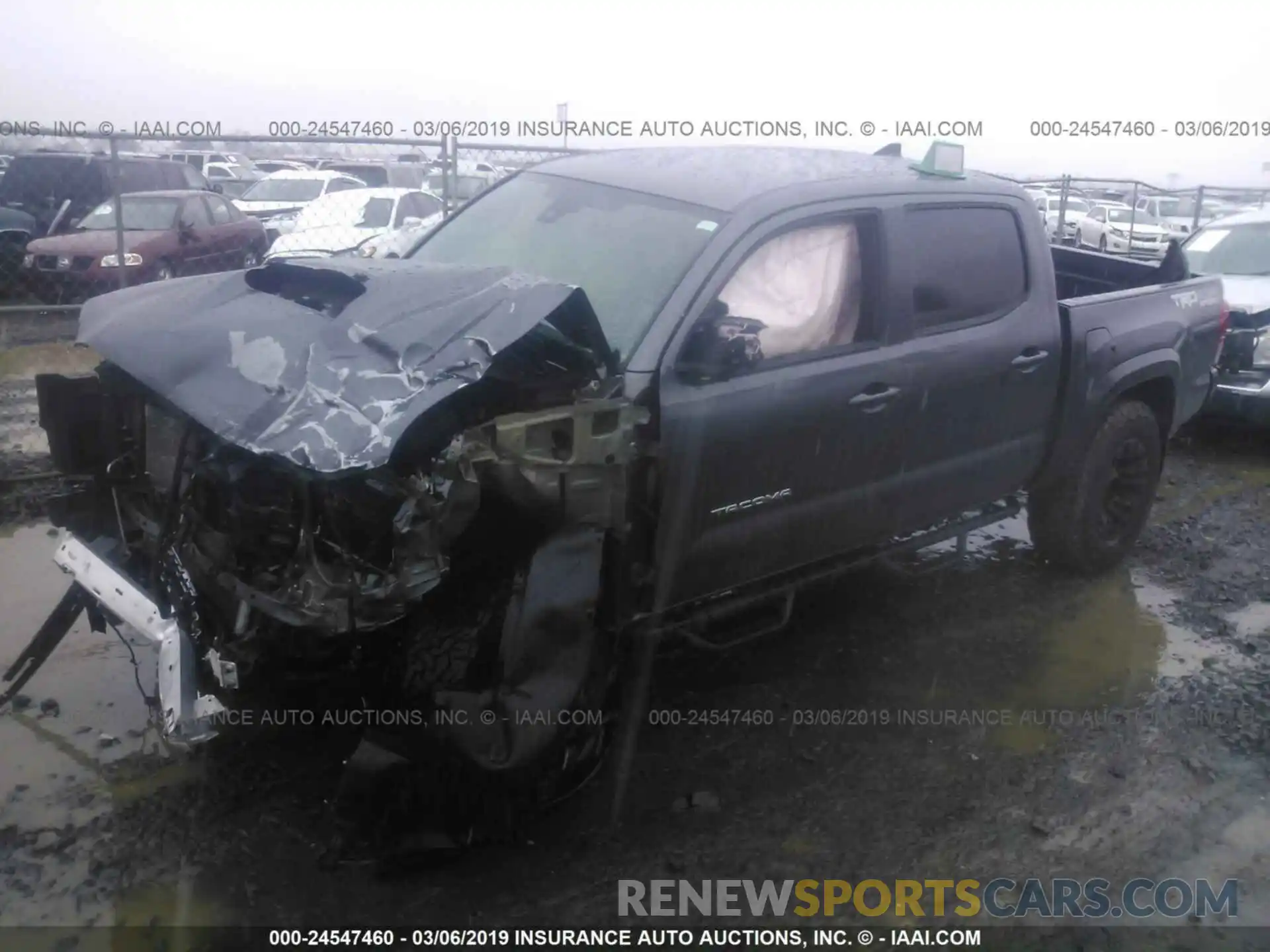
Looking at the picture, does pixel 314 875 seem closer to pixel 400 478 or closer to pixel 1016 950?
pixel 400 478

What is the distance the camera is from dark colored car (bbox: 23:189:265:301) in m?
11.4

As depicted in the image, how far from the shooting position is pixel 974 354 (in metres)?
4.17

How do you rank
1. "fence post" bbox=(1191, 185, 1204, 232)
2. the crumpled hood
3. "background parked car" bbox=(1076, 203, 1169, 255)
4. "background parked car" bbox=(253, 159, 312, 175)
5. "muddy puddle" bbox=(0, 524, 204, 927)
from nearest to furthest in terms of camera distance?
the crumpled hood → "muddy puddle" bbox=(0, 524, 204, 927) → "fence post" bbox=(1191, 185, 1204, 232) → "background parked car" bbox=(1076, 203, 1169, 255) → "background parked car" bbox=(253, 159, 312, 175)

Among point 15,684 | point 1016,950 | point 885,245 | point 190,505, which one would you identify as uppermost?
point 885,245

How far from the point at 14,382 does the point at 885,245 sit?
7485 mm

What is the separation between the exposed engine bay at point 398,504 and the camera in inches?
112

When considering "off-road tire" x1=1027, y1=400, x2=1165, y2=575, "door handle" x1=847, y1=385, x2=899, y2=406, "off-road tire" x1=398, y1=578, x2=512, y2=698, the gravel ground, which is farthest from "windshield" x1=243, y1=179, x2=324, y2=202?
"off-road tire" x1=398, y1=578, x2=512, y2=698

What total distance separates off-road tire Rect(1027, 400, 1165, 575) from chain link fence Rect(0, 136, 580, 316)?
227 inches

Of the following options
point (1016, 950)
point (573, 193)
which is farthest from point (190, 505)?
point (1016, 950)

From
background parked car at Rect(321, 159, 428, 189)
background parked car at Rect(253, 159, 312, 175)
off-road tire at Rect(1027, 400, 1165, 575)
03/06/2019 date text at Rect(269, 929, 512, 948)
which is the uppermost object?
background parked car at Rect(253, 159, 312, 175)

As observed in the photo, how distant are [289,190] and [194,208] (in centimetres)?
441

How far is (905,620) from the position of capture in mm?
4832

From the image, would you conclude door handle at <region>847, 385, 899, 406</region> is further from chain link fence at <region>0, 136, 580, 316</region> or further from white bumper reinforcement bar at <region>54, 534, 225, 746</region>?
chain link fence at <region>0, 136, 580, 316</region>

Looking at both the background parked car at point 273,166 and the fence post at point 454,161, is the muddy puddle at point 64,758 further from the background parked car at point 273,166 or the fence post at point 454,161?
the background parked car at point 273,166
